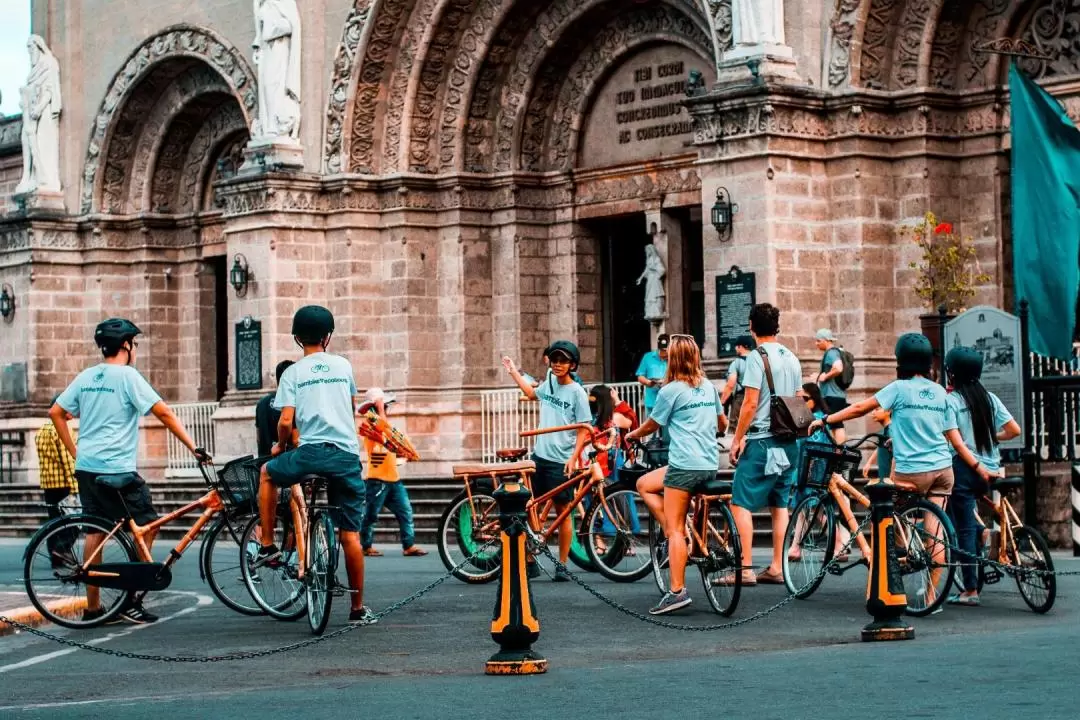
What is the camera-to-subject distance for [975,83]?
24609 mm

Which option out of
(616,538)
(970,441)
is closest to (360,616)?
(616,538)

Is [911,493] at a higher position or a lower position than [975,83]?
lower

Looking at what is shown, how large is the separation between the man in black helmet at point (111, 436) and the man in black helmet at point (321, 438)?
0.98 m

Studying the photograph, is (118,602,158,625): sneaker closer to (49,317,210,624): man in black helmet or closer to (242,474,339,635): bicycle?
(49,317,210,624): man in black helmet

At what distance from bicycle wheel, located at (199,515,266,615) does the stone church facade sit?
32.7 ft

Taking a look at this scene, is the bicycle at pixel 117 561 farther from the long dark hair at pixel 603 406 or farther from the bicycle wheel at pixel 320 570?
the long dark hair at pixel 603 406

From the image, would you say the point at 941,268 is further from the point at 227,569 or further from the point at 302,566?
the point at 302,566

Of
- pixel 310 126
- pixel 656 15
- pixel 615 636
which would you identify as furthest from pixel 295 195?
pixel 615 636

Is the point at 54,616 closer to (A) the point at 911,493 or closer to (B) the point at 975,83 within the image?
(A) the point at 911,493

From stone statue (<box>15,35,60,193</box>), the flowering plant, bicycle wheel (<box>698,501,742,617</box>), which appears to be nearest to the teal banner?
the flowering plant

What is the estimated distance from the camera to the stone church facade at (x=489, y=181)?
79.6ft

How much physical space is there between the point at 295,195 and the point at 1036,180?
11499mm

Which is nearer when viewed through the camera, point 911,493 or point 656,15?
Result: point 911,493

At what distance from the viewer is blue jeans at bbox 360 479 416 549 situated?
20312 millimetres
